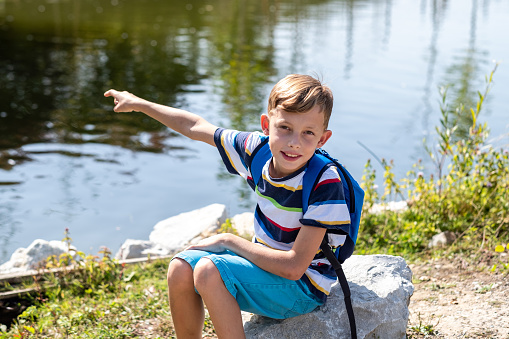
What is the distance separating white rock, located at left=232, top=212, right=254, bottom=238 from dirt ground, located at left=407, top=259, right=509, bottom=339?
4.48 feet

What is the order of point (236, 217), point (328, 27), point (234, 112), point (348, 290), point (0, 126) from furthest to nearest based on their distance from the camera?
point (328, 27) < point (234, 112) < point (0, 126) < point (236, 217) < point (348, 290)

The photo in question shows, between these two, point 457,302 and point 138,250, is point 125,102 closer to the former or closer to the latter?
point 138,250

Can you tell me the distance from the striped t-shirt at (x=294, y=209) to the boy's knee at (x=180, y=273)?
1.23ft

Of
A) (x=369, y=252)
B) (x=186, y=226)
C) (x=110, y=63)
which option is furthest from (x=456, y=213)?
(x=110, y=63)

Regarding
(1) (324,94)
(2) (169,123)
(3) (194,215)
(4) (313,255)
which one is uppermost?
(1) (324,94)

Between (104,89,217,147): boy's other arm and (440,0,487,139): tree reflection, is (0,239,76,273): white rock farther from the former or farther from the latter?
(440,0,487,139): tree reflection

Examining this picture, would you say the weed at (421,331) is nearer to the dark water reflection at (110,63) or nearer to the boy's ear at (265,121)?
the boy's ear at (265,121)

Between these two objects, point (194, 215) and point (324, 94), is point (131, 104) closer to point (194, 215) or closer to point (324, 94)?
point (324, 94)

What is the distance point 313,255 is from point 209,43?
10.9m

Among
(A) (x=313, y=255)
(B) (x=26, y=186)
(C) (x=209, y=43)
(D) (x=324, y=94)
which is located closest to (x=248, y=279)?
(A) (x=313, y=255)

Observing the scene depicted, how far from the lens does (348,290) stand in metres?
2.63

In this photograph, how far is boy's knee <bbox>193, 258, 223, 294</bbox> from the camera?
8.01 ft

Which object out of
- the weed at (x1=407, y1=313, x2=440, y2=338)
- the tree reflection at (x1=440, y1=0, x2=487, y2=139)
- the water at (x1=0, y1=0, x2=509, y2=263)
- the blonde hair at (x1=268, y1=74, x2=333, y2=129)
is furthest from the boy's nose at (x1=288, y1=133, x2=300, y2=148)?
the tree reflection at (x1=440, y1=0, x2=487, y2=139)

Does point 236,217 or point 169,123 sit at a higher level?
point 169,123
